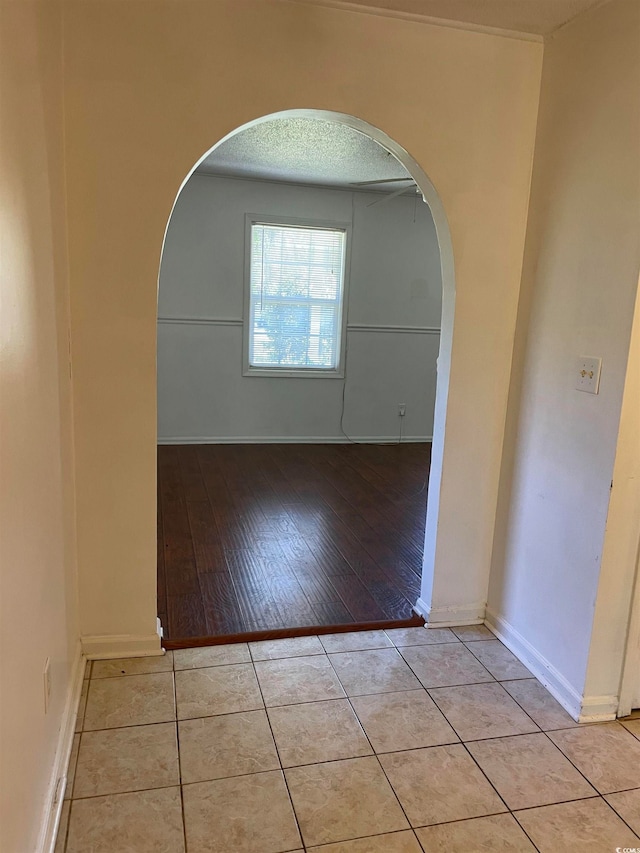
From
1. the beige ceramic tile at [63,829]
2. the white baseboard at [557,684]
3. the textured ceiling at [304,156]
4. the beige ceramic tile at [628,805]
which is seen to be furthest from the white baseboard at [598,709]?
the textured ceiling at [304,156]

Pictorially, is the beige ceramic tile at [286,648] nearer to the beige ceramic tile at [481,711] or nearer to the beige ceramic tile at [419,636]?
the beige ceramic tile at [419,636]

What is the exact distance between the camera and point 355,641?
2365mm

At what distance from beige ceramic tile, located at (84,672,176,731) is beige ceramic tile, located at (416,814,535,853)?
2.77 ft

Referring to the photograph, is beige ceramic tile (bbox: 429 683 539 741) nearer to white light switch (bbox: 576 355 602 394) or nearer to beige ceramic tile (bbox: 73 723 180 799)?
beige ceramic tile (bbox: 73 723 180 799)

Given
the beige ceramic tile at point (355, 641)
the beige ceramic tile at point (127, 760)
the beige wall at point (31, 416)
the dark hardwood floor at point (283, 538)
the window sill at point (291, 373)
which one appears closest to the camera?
the beige wall at point (31, 416)

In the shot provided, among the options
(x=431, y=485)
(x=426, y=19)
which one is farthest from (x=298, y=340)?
(x=426, y=19)

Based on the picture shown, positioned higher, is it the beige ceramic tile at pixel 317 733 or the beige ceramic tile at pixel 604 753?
the beige ceramic tile at pixel 317 733

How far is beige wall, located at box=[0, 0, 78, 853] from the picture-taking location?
41.0 inches

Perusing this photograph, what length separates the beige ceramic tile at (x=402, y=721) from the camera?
5.99ft

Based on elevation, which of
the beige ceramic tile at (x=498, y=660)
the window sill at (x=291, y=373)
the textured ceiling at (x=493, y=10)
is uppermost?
the textured ceiling at (x=493, y=10)

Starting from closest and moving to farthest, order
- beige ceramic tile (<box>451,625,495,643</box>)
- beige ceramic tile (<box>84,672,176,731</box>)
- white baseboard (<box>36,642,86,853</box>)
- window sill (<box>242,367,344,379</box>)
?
white baseboard (<box>36,642,86,853</box>), beige ceramic tile (<box>84,672,176,731</box>), beige ceramic tile (<box>451,625,495,643</box>), window sill (<box>242,367,344,379</box>)

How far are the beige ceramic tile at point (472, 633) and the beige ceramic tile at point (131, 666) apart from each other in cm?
114

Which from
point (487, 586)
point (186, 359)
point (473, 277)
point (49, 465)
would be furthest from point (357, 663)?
point (186, 359)

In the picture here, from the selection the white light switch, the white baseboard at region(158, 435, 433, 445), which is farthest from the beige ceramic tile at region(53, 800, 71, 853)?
the white baseboard at region(158, 435, 433, 445)
